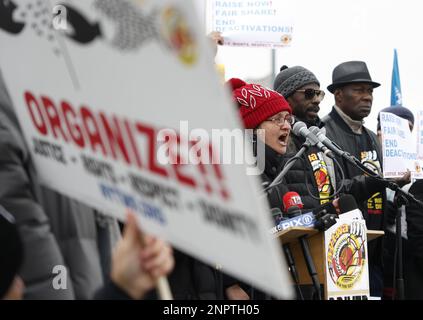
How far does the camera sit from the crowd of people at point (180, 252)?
2.43 meters

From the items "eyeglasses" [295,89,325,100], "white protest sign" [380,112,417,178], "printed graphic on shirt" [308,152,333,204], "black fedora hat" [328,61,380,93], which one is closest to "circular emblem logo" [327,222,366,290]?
"printed graphic on shirt" [308,152,333,204]

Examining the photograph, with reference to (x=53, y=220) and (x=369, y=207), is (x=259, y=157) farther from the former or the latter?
(x=53, y=220)

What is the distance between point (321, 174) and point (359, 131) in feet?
3.82

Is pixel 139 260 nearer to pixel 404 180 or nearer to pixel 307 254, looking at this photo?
pixel 307 254

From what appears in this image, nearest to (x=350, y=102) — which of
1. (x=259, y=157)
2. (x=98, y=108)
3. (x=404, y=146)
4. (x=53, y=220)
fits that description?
(x=404, y=146)

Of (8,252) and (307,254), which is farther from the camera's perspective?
(307,254)

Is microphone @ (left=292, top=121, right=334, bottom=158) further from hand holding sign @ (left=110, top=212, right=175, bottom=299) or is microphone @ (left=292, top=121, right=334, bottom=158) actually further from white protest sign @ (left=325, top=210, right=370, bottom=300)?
hand holding sign @ (left=110, top=212, right=175, bottom=299)

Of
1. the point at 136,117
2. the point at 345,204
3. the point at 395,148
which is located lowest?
the point at 395,148

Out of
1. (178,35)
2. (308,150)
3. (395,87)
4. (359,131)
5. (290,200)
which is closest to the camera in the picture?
(178,35)

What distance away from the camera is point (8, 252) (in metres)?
2.46

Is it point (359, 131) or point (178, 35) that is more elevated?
point (178, 35)

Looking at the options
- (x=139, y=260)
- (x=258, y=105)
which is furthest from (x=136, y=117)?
(x=258, y=105)

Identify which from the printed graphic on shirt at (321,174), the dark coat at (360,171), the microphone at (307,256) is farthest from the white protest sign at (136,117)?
the dark coat at (360,171)

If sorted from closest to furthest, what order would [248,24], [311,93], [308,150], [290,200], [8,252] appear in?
[8,252] < [290,200] < [308,150] < [311,93] < [248,24]
